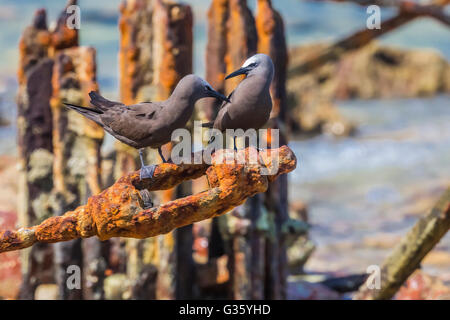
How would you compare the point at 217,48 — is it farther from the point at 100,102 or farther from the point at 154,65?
the point at 100,102

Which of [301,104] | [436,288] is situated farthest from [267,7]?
[301,104]

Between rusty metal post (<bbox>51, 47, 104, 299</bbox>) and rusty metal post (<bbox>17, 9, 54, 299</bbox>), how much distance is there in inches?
15.3

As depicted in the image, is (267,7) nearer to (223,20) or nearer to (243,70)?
(223,20)

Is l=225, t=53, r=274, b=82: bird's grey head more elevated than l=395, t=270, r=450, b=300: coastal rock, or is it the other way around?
l=225, t=53, r=274, b=82: bird's grey head

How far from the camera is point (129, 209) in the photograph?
291 cm

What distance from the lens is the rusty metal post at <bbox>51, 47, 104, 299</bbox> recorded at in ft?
17.4

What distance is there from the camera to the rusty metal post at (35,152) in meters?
5.75

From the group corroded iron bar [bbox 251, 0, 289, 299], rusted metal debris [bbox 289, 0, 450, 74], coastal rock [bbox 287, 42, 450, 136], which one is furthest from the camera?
coastal rock [bbox 287, 42, 450, 136]

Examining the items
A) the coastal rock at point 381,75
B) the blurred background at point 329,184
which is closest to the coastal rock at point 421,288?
the blurred background at point 329,184

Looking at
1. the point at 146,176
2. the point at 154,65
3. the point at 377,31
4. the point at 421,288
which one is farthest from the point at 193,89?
the point at 377,31

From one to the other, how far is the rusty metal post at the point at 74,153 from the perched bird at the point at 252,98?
8.24 feet

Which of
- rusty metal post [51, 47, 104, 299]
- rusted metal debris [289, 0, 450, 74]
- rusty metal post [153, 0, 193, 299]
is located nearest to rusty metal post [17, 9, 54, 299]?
rusty metal post [51, 47, 104, 299]

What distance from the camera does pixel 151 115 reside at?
300 centimetres

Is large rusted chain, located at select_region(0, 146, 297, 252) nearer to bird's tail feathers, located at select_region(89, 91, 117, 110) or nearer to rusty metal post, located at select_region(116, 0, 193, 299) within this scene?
bird's tail feathers, located at select_region(89, 91, 117, 110)
